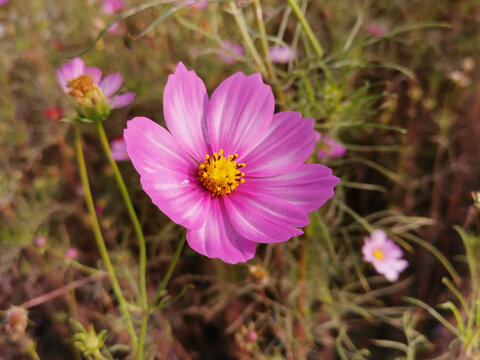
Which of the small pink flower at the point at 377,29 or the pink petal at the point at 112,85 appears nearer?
the pink petal at the point at 112,85

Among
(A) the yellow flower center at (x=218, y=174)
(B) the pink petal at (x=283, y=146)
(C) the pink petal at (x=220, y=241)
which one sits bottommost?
(C) the pink petal at (x=220, y=241)

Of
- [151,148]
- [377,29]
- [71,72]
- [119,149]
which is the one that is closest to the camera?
[151,148]

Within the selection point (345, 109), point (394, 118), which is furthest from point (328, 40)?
point (345, 109)

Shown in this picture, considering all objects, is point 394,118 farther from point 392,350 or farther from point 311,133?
point 311,133

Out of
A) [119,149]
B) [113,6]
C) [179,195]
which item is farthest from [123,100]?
[113,6]

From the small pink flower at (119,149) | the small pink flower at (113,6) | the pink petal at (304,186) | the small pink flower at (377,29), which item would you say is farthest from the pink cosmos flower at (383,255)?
the small pink flower at (113,6)

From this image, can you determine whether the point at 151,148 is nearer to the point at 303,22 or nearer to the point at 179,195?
the point at 179,195

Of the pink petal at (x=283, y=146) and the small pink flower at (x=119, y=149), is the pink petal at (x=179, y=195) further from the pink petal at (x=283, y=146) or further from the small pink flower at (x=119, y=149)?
the small pink flower at (x=119, y=149)
